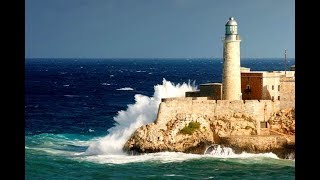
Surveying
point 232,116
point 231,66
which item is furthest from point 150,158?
point 231,66

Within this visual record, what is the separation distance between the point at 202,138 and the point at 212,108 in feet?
7.75

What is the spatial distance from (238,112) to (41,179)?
13234 millimetres

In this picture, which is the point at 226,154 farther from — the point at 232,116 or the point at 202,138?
the point at 232,116

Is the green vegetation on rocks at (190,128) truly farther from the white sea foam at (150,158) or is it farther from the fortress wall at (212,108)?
the white sea foam at (150,158)

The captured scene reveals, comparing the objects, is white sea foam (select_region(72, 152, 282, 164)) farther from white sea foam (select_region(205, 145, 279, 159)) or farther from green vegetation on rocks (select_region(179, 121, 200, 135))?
green vegetation on rocks (select_region(179, 121, 200, 135))

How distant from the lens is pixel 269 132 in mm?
41812

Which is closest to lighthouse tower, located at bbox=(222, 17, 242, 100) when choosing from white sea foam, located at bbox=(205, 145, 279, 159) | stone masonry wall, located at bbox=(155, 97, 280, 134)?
stone masonry wall, located at bbox=(155, 97, 280, 134)

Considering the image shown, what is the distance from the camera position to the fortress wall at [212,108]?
41.1 meters

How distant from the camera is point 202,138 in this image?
40094 millimetres

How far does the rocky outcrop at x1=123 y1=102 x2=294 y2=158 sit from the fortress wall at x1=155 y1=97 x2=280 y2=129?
6.3 inches

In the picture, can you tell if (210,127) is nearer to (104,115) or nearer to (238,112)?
(238,112)
